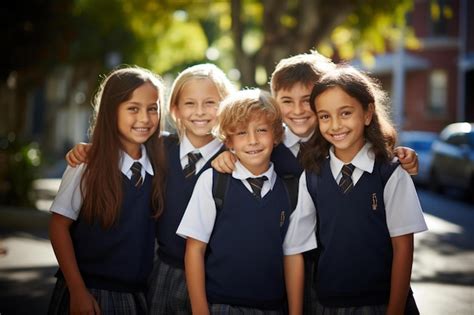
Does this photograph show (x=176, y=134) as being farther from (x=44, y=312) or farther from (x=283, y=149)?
(x=44, y=312)

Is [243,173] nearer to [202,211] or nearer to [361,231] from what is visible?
[202,211]

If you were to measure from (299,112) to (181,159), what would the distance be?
2.29 ft

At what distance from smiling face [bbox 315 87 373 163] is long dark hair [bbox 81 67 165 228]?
93 centimetres

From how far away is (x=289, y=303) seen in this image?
3420 millimetres

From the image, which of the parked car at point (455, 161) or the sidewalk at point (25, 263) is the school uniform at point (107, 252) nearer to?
the sidewalk at point (25, 263)

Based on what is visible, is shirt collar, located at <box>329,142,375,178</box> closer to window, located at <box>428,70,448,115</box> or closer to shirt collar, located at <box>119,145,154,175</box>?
shirt collar, located at <box>119,145,154,175</box>

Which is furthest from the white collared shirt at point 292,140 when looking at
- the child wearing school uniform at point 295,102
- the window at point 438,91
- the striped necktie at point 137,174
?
the window at point 438,91

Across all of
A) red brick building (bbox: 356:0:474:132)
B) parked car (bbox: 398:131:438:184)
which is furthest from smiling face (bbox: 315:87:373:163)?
red brick building (bbox: 356:0:474:132)

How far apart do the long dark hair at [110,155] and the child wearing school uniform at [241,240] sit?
0.39 meters

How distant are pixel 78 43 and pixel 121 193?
1002 inches

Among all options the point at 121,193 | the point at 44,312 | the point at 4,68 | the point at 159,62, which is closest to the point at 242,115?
the point at 121,193

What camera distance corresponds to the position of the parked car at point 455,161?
14.7 metres

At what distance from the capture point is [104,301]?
3566mm

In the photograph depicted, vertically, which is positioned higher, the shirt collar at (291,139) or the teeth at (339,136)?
the teeth at (339,136)
